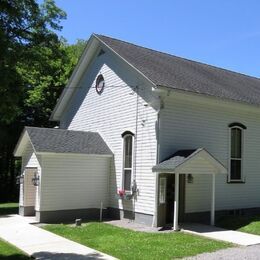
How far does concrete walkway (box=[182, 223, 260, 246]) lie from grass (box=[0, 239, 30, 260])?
5843mm

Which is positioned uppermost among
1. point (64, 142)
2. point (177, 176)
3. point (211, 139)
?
point (211, 139)

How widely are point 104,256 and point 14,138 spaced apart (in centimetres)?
2421

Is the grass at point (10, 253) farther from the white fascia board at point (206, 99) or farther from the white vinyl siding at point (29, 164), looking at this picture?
the white fascia board at point (206, 99)

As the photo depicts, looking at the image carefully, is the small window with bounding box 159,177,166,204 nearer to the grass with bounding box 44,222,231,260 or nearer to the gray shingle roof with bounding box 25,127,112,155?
the grass with bounding box 44,222,231,260

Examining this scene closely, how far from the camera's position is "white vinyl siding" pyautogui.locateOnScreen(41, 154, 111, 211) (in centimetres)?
1794

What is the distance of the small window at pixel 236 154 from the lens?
63.8ft

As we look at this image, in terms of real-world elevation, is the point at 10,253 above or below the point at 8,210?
above

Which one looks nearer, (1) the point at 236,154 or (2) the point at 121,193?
(2) the point at 121,193

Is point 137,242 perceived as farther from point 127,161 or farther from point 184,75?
point 184,75

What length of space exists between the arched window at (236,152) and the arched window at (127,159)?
13.8ft

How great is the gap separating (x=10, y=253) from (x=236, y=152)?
11.1 metres

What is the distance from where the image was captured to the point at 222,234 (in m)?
14.9

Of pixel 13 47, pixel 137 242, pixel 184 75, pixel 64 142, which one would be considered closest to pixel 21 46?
pixel 13 47

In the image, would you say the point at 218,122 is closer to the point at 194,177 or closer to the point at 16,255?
the point at 194,177
